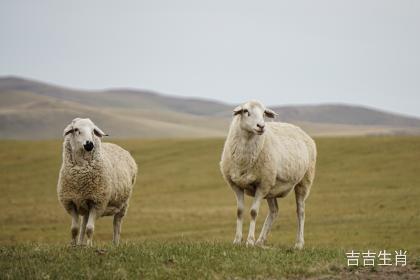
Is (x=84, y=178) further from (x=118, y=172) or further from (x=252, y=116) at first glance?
(x=252, y=116)

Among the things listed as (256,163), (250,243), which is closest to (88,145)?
(256,163)

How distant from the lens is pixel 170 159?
208 feet

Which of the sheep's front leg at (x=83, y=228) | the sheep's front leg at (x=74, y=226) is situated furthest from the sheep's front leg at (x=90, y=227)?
the sheep's front leg at (x=83, y=228)

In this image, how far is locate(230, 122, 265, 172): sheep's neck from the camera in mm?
14328

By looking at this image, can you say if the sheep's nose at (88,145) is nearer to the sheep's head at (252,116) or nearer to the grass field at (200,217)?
the grass field at (200,217)

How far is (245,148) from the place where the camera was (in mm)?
14422

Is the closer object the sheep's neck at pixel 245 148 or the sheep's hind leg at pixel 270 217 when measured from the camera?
the sheep's neck at pixel 245 148

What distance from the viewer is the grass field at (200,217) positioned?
10930 millimetres

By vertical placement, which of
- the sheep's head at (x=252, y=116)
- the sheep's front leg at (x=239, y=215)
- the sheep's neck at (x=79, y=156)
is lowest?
the sheep's front leg at (x=239, y=215)

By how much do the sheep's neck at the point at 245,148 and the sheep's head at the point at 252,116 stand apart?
0.18 m

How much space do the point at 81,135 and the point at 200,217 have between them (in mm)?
24769

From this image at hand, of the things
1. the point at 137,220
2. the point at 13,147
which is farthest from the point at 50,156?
the point at 137,220

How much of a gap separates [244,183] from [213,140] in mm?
55852

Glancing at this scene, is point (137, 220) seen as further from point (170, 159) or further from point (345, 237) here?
point (170, 159)
